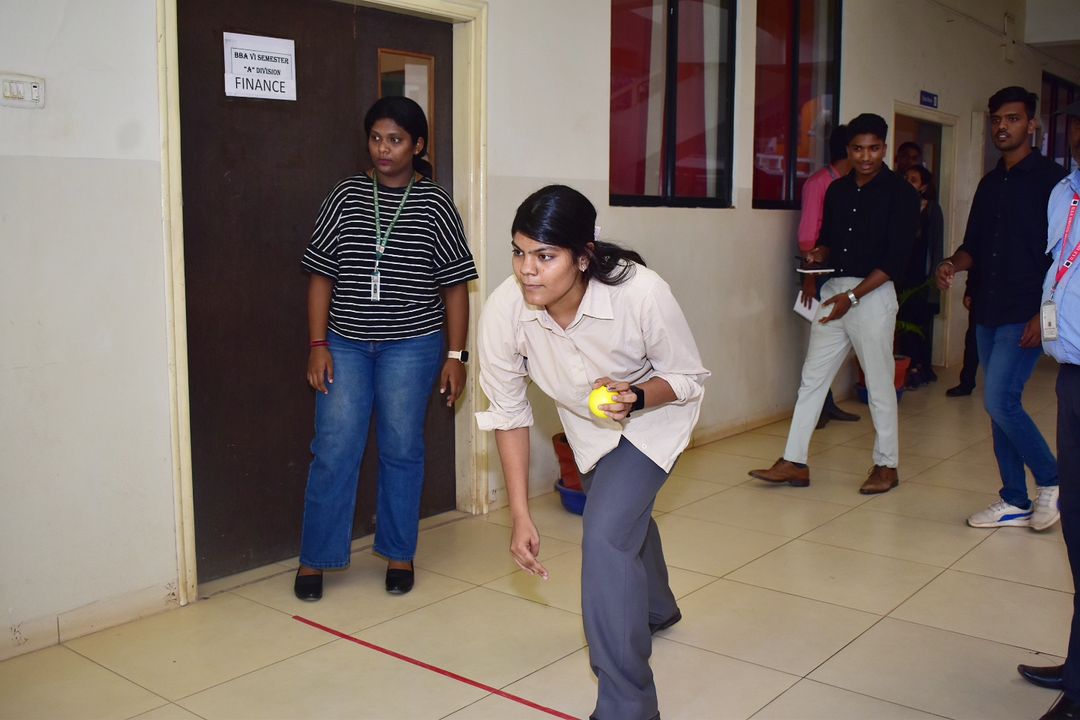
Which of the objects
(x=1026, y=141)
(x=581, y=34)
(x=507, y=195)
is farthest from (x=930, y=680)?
(x=581, y=34)

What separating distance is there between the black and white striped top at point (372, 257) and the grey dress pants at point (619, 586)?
1236 millimetres

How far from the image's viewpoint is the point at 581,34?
4.70 metres

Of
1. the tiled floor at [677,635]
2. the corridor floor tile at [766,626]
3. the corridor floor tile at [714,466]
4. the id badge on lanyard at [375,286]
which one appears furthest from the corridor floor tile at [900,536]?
the id badge on lanyard at [375,286]

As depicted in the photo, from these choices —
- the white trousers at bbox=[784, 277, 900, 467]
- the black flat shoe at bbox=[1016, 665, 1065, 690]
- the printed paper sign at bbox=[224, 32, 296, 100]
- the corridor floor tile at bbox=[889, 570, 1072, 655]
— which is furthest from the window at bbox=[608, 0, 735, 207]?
the black flat shoe at bbox=[1016, 665, 1065, 690]

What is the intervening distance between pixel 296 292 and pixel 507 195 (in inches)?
43.0

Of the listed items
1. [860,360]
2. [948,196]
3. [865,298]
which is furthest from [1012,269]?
[948,196]

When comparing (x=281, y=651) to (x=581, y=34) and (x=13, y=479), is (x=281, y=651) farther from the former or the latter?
(x=581, y=34)

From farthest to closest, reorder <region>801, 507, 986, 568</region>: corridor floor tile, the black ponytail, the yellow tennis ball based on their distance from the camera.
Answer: <region>801, 507, 986, 568</region>: corridor floor tile → the black ponytail → the yellow tennis ball

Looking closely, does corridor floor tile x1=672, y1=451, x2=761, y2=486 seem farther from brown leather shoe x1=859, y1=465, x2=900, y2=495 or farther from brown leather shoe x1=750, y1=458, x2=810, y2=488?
brown leather shoe x1=859, y1=465, x2=900, y2=495

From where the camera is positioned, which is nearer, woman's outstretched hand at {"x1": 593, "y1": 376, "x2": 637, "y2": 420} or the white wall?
woman's outstretched hand at {"x1": 593, "y1": 376, "x2": 637, "y2": 420}

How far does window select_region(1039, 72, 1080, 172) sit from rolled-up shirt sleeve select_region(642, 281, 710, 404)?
33.7ft

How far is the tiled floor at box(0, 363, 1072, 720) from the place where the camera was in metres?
2.70

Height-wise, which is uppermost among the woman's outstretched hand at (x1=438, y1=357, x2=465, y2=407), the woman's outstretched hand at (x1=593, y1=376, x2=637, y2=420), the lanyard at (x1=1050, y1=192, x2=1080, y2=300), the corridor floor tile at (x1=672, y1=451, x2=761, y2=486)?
the lanyard at (x1=1050, y1=192, x2=1080, y2=300)

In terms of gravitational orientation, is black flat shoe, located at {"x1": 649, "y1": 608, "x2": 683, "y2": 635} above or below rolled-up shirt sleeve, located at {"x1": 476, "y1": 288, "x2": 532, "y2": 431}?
below
